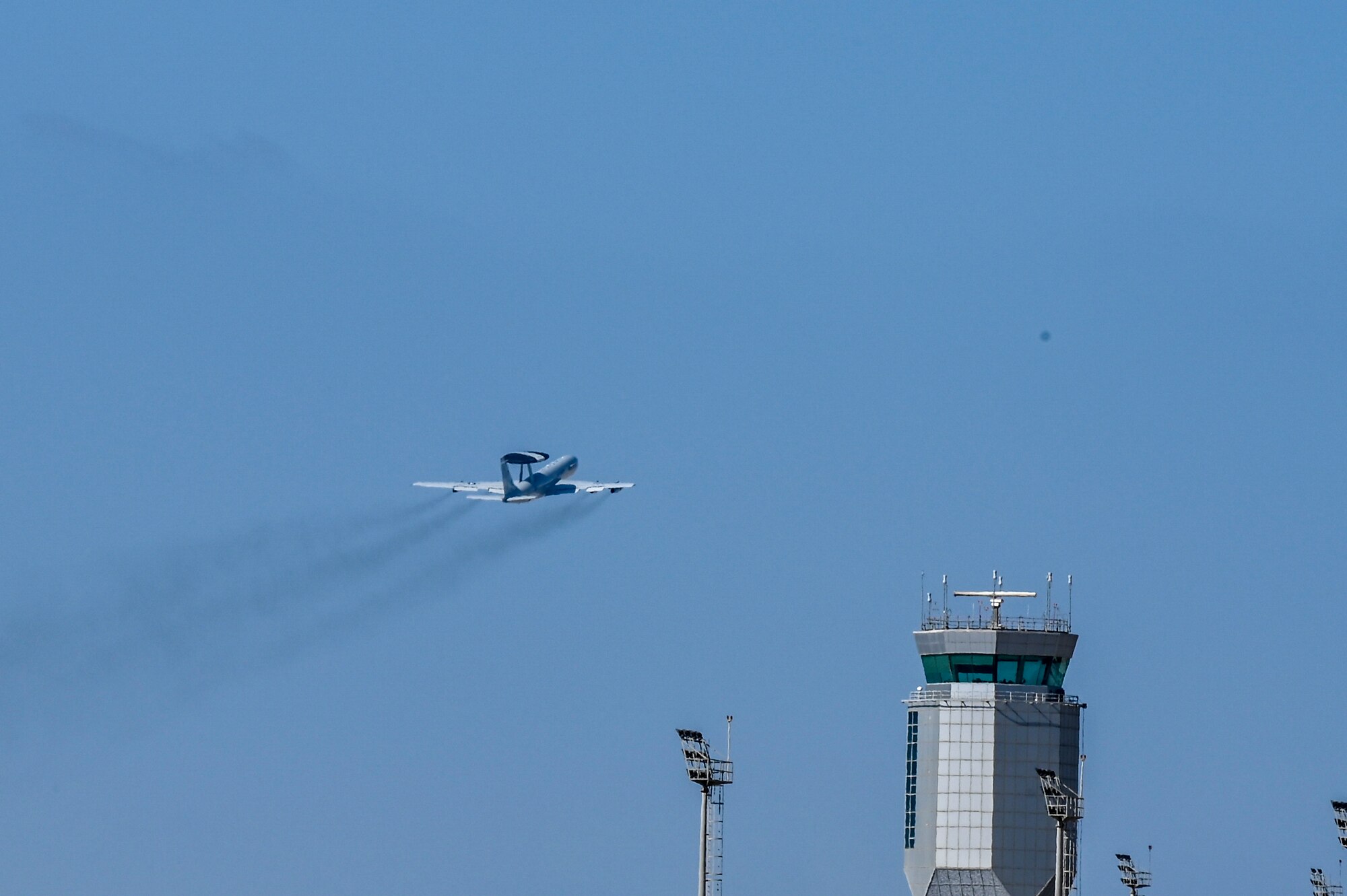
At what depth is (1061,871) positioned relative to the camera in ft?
591

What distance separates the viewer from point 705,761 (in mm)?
189500

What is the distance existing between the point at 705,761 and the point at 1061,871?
81.2 feet

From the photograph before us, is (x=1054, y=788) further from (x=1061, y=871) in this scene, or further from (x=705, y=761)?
(x=705, y=761)

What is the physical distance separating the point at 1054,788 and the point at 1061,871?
6.46 metres

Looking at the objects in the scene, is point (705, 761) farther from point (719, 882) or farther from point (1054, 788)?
point (1054, 788)

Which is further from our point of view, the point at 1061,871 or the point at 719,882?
the point at 719,882

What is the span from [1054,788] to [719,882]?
23.9 metres

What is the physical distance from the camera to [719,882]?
632 ft

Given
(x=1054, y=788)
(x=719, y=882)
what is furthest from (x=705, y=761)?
(x=1054, y=788)

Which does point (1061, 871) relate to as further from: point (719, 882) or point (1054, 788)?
point (719, 882)

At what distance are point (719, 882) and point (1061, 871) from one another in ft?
81.1

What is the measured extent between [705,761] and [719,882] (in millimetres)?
8985

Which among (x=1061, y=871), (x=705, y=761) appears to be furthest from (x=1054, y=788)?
(x=705, y=761)

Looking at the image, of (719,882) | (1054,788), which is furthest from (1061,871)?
(719,882)
